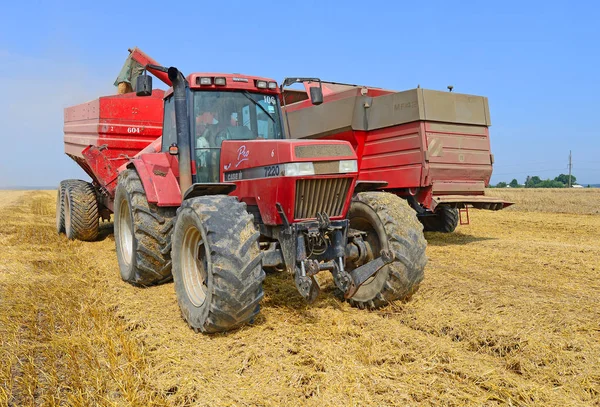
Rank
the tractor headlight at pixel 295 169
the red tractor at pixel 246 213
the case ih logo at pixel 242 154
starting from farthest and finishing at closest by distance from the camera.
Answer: the case ih logo at pixel 242 154
the tractor headlight at pixel 295 169
the red tractor at pixel 246 213

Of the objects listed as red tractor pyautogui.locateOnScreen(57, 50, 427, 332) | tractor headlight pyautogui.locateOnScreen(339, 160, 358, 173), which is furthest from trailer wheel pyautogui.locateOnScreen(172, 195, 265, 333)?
tractor headlight pyautogui.locateOnScreen(339, 160, 358, 173)

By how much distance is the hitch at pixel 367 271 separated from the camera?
4406 mm

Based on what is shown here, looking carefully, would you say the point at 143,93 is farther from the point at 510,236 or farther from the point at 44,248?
the point at 510,236

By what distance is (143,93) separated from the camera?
502cm

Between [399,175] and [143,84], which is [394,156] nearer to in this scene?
[399,175]

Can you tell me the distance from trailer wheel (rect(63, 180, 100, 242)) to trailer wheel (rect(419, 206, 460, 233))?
6562 mm

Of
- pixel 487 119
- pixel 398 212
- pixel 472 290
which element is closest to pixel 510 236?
pixel 487 119

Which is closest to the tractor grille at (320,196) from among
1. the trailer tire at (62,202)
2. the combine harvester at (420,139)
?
the combine harvester at (420,139)

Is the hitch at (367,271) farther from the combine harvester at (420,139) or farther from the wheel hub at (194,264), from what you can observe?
the combine harvester at (420,139)

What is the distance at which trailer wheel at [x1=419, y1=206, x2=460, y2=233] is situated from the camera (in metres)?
10.7

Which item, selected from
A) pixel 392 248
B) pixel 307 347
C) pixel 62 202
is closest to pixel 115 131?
pixel 62 202

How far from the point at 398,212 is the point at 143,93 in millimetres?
2730

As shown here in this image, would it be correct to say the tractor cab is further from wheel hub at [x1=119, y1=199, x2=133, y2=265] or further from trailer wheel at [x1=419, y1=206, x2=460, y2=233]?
trailer wheel at [x1=419, y1=206, x2=460, y2=233]

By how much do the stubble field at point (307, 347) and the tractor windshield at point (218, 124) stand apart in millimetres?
1464
